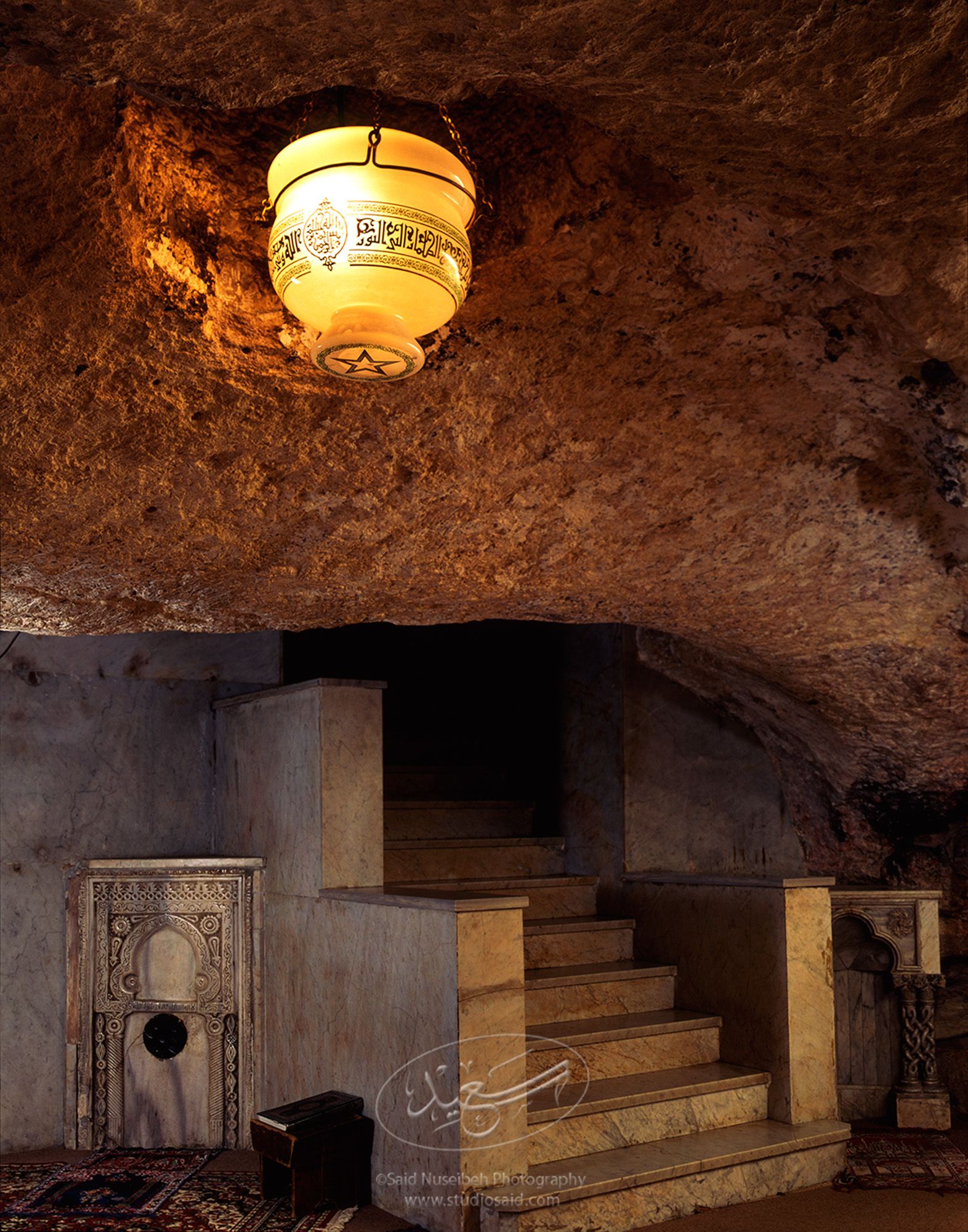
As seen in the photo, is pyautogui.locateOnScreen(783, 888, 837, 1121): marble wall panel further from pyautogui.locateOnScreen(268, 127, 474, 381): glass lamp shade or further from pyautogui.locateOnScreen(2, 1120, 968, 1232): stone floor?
pyautogui.locateOnScreen(268, 127, 474, 381): glass lamp shade

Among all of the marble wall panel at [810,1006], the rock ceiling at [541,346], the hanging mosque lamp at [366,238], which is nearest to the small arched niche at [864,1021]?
the marble wall panel at [810,1006]

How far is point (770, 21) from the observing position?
1.45 metres

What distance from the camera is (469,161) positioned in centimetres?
226

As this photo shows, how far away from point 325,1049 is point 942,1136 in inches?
124

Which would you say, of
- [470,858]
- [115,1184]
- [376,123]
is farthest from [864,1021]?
[376,123]

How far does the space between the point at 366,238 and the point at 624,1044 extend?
400 centimetres

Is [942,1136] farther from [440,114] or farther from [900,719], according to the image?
[440,114]

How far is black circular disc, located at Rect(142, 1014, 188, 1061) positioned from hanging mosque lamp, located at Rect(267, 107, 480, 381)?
449cm

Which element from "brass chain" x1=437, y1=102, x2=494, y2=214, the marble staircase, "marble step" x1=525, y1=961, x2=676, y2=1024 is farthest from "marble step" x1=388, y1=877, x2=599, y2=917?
"brass chain" x1=437, y1=102, x2=494, y2=214

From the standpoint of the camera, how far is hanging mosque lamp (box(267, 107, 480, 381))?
204 cm

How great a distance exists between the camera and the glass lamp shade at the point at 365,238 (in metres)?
2.04

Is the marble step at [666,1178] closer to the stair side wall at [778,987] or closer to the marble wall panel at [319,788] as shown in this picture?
the stair side wall at [778,987]

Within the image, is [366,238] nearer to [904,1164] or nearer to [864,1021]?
[904,1164]

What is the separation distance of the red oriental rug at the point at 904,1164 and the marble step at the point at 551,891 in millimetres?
1852
